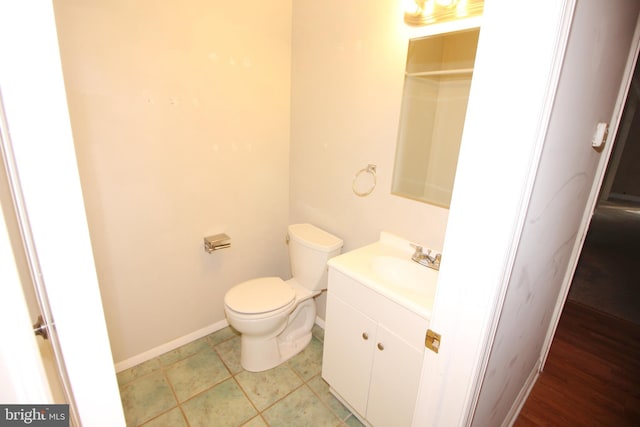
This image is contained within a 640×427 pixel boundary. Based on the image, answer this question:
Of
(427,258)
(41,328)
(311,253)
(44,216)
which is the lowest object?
(311,253)

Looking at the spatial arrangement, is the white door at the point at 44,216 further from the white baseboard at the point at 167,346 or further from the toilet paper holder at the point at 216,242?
the white baseboard at the point at 167,346

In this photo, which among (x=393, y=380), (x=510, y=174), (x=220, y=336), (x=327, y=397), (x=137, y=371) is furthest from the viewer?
(x=220, y=336)

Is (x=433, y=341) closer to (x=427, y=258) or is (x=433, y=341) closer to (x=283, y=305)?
(x=427, y=258)

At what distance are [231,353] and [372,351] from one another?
3.55 feet

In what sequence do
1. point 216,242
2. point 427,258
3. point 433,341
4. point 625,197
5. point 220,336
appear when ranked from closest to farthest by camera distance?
point 433,341, point 427,258, point 216,242, point 220,336, point 625,197

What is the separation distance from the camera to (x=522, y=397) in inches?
65.4

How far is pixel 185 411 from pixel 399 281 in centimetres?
132

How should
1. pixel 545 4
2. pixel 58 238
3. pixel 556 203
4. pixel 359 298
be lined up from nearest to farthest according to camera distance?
1. pixel 58 238
2. pixel 545 4
3. pixel 556 203
4. pixel 359 298

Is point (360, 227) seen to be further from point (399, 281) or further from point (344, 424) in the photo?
point (344, 424)

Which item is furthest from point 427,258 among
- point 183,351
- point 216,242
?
point 183,351

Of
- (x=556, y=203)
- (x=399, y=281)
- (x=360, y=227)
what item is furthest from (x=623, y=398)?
(x=360, y=227)

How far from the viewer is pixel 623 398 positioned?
1.74 m

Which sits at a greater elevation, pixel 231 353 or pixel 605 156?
pixel 605 156

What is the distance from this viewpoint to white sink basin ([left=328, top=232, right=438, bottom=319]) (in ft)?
4.09
